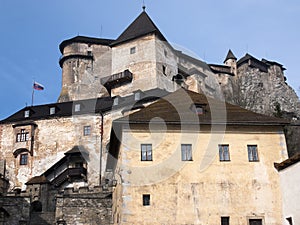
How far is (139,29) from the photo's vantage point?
185 ft

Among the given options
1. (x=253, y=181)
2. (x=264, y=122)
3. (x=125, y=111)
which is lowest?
(x=253, y=181)

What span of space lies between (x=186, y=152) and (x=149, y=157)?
2.14m

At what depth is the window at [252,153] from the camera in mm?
24234

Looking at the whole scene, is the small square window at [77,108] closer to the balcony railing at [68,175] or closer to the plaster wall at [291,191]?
the balcony railing at [68,175]

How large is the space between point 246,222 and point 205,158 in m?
4.03

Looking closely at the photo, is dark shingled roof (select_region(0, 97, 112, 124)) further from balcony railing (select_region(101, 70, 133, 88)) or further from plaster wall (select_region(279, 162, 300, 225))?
plaster wall (select_region(279, 162, 300, 225))

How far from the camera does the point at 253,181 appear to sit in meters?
23.6

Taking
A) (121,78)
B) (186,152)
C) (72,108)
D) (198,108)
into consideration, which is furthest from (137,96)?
(186,152)

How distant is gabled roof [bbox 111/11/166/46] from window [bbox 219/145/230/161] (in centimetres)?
3256

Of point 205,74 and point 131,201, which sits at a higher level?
point 205,74

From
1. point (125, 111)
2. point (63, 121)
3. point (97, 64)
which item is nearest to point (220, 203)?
point (125, 111)

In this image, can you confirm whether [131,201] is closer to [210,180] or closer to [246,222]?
[210,180]

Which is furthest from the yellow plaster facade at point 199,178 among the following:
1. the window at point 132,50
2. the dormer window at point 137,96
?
the window at point 132,50

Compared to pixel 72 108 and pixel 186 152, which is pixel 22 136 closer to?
pixel 72 108
